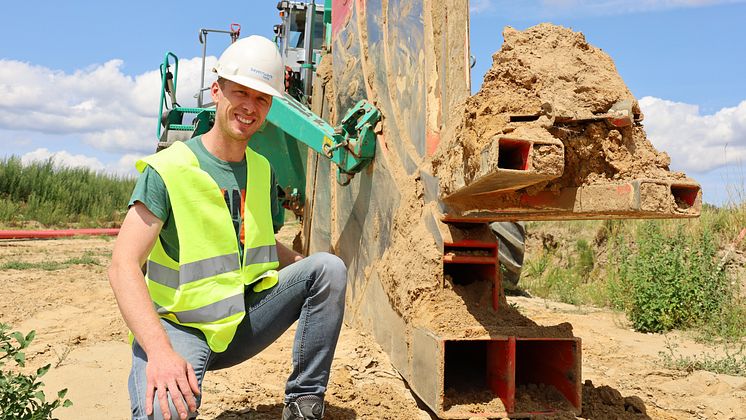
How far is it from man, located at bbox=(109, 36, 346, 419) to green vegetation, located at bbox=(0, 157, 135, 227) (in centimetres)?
1275

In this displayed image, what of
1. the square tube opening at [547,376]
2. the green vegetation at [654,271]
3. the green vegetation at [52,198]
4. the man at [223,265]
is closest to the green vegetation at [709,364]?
the green vegetation at [654,271]

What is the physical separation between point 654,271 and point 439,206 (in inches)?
149

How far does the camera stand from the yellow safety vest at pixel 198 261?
2.57 m

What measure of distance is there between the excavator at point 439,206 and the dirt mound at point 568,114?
0.09 ft

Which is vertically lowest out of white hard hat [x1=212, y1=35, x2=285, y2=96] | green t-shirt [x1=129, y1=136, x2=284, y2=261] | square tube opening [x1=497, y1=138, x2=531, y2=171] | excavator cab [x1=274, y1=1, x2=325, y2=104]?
green t-shirt [x1=129, y1=136, x2=284, y2=261]

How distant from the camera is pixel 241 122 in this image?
2.75 m

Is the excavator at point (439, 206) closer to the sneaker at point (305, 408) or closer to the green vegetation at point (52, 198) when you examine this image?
the sneaker at point (305, 408)

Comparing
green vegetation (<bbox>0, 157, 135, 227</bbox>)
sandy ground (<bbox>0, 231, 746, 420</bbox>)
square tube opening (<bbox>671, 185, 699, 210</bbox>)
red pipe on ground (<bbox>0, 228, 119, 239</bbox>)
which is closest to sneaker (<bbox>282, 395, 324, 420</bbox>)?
sandy ground (<bbox>0, 231, 746, 420</bbox>)

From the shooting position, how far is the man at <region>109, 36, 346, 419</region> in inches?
92.6

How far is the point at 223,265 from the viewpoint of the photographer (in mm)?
2682

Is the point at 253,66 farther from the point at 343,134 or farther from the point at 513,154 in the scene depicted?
the point at 343,134

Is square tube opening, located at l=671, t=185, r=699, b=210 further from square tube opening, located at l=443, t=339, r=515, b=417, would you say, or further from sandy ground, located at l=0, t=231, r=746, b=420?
sandy ground, located at l=0, t=231, r=746, b=420

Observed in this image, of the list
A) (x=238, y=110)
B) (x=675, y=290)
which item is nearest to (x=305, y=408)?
(x=238, y=110)

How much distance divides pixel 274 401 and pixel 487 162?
1.71 meters
